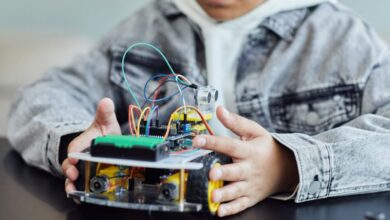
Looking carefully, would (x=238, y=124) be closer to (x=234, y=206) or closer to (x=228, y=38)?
(x=234, y=206)

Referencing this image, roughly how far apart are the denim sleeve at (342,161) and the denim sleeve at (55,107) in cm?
31

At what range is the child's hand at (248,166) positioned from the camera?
61cm

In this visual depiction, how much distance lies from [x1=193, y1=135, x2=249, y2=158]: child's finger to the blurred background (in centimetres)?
101

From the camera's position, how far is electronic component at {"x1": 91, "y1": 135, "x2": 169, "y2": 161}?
536 mm

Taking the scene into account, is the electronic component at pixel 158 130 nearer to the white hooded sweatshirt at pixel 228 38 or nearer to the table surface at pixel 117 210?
the table surface at pixel 117 210

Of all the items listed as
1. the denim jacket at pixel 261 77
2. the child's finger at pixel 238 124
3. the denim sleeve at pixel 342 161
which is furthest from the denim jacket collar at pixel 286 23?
the child's finger at pixel 238 124

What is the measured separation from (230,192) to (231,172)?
0.02 meters

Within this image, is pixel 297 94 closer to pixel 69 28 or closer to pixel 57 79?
pixel 57 79

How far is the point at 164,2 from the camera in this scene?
1.13m

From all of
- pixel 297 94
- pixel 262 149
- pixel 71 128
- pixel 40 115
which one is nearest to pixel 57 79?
pixel 40 115

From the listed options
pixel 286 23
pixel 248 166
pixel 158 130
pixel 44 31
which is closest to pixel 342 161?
pixel 248 166

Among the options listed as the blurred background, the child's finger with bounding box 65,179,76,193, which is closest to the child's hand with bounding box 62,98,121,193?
the child's finger with bounding box 65,179,76,193

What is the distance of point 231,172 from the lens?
2.03ft

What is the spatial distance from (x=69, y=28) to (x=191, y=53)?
672 mm
